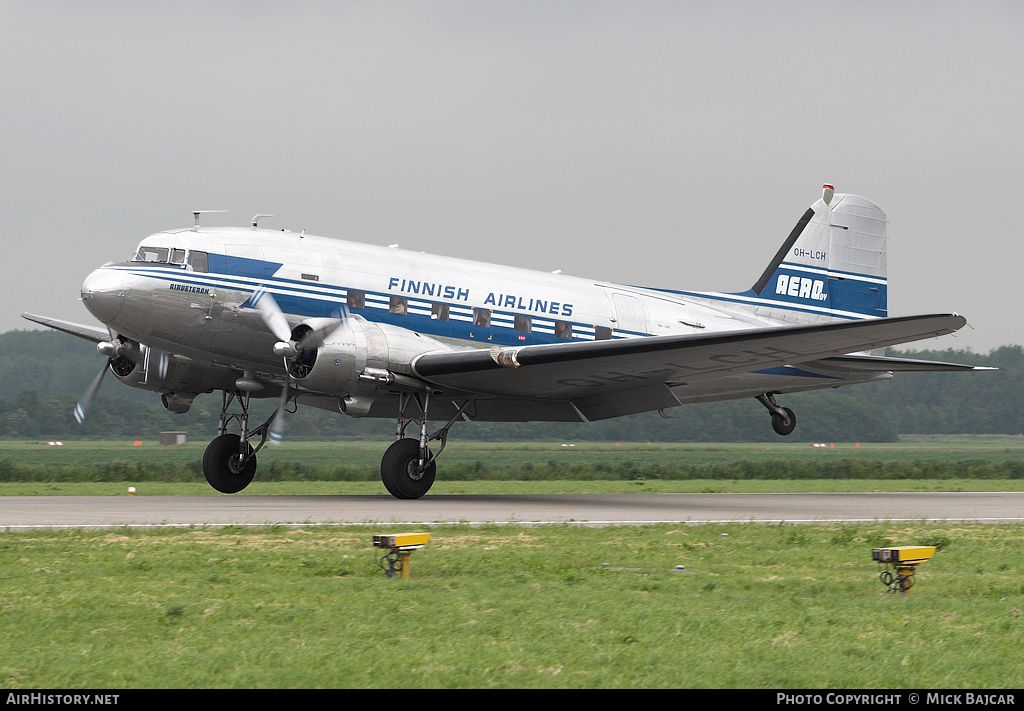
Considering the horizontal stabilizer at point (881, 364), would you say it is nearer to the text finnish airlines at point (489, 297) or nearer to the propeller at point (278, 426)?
the text finnish airlines at point (489, 297)

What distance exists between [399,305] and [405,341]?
1.23 meters

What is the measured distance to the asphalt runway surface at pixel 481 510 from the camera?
16859 mm

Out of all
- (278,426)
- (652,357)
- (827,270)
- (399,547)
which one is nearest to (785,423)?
(827,270)

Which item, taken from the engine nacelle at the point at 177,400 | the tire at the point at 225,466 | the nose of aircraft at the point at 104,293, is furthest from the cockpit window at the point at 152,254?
the tire at the point at 225,466

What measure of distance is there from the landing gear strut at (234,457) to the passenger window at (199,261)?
13.0ft

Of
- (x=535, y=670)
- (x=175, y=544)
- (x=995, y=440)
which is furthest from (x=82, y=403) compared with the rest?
(x=995, y=440)

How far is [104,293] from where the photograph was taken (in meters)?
20.8

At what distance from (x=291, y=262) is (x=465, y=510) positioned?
20.9 ft

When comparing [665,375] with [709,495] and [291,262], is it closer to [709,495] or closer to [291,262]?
[709,495]

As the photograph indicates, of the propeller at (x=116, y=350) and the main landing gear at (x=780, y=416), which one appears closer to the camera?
the propeller at (x=116, y=350)

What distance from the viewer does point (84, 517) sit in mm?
16859

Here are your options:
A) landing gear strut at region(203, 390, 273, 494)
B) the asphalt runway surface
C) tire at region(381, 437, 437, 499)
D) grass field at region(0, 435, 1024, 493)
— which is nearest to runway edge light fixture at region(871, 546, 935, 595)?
the asphalt runway surface

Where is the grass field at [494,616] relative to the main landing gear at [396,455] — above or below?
below

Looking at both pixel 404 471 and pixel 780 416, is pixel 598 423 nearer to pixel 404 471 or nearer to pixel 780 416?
pixel 780 416
